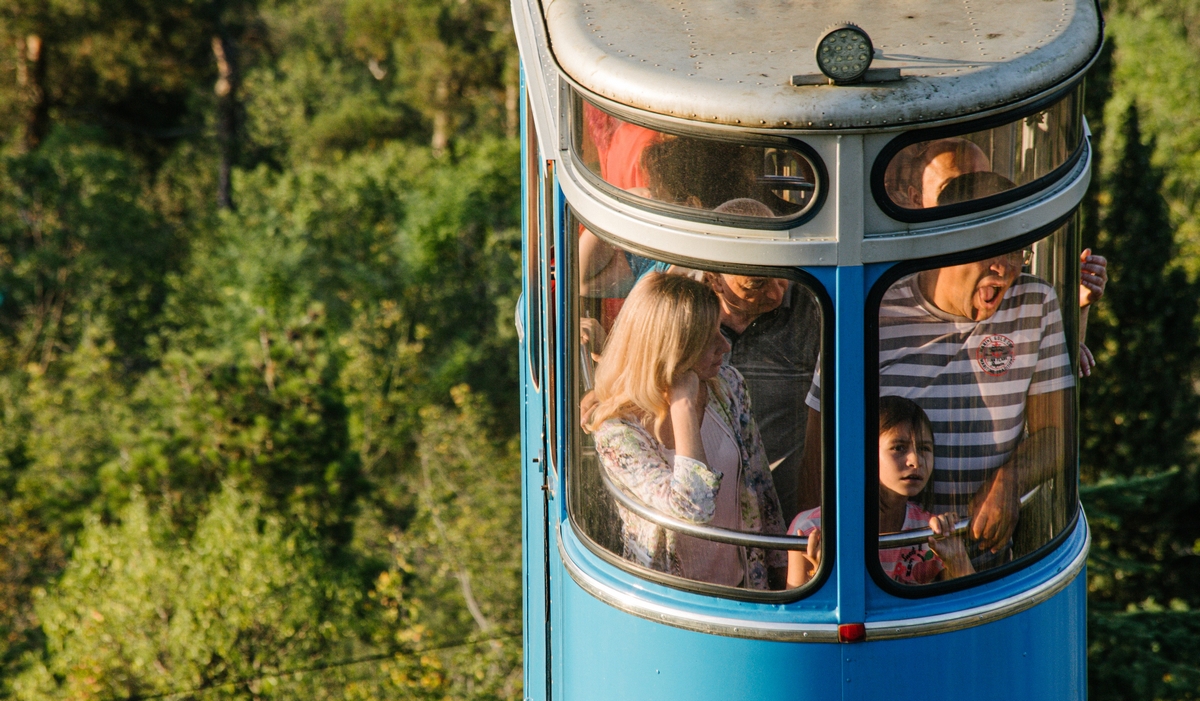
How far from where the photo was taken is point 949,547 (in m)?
3.44

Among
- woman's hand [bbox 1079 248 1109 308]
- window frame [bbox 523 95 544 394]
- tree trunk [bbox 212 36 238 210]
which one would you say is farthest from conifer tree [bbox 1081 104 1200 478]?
tree trunk [bbox 212 36 238 210]

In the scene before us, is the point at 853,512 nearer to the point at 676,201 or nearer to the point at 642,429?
the point at 642,429

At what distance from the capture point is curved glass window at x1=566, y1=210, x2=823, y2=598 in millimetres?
3305

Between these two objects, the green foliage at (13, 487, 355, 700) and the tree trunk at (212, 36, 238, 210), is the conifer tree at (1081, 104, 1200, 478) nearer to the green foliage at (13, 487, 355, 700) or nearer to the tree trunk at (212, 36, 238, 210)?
the green foliage at (13, 487, 355, 700)

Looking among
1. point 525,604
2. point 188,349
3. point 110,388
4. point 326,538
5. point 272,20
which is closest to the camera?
point 525,604

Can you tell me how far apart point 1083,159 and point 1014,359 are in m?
0.61

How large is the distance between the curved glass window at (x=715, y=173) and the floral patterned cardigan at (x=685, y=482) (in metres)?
0.41

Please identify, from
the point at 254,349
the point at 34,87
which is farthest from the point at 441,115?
the point at 254,349

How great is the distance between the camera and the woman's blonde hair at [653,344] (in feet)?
11.0

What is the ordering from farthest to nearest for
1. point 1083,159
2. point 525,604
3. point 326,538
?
point 326,538
point 525,604
point 1083,159

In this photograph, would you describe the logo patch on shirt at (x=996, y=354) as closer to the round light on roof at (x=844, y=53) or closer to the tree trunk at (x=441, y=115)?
the round light on roof at (x=844, y=53)

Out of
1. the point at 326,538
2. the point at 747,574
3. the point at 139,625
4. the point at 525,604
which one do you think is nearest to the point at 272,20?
the point at 326,538

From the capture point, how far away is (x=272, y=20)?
35.6m

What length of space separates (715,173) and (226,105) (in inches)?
1199
